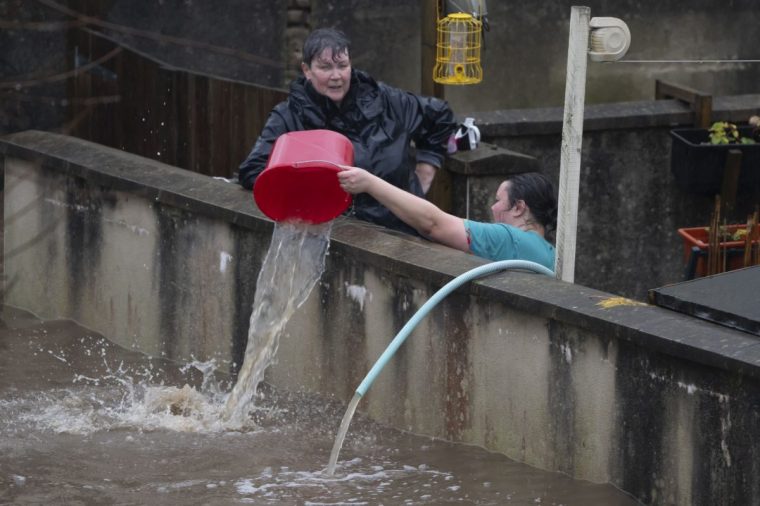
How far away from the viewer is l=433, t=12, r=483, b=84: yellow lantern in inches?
338

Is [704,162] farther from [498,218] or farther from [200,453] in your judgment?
[200,453]

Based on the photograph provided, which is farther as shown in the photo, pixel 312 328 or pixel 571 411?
pixel 312 328

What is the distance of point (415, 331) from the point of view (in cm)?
638

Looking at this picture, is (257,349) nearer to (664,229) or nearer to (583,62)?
(583,62)

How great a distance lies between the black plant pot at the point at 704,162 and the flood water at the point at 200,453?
3.41m

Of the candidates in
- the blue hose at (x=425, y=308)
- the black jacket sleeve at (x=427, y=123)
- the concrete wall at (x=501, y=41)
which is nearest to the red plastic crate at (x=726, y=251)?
the black jacket sleeve at (x=427, y=123)

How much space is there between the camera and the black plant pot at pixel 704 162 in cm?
922

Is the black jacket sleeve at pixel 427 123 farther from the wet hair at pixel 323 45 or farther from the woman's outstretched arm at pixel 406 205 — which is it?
the woman's outstretched arm at pixel 406 205

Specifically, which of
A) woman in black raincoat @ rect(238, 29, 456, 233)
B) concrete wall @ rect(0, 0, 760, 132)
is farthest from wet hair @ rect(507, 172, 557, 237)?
concrete wall @ rect(0, 0, 760, 132)

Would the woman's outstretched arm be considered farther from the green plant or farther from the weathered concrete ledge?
the green plant

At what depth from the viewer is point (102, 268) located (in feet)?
26.3

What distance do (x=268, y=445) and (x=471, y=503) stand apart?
106 centimetres

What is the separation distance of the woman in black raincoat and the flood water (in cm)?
106

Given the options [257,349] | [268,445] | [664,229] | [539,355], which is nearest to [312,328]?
[257,349]
